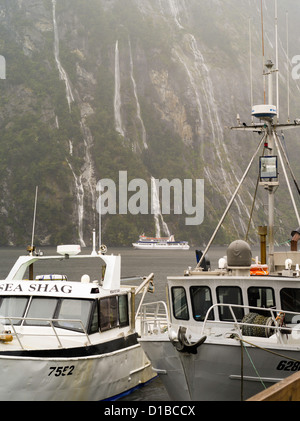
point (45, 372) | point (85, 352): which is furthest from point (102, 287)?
point (45, 372)

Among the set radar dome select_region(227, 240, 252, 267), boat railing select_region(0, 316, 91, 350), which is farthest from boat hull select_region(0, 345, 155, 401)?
radar dome select_region(227, 240, 252, 267)

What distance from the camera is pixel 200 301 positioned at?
60.2ft

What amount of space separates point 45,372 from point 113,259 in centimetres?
518

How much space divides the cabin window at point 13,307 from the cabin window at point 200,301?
4975 millimetres

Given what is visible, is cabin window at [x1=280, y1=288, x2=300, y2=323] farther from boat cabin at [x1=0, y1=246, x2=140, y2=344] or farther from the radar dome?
boat cabin at [x1=0, y1=246, x2=140, y2=344]

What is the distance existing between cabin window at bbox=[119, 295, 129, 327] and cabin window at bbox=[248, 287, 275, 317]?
5080 millimetres

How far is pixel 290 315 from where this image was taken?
17.5 m

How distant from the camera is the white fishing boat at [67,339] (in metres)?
16.7

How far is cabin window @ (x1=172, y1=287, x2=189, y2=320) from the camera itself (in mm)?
18641

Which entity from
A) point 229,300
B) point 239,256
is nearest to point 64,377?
point 229,300

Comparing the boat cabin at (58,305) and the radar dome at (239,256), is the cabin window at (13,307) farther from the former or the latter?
the radar dome at (239,256)

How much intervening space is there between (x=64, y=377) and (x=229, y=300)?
194 inches
